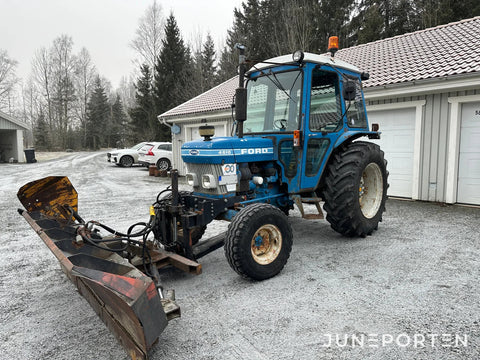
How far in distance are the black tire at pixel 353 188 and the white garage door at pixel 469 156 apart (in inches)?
126

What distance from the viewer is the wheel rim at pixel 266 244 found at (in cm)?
367

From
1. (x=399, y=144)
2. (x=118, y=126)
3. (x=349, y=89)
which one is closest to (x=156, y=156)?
(x=399, y=144)

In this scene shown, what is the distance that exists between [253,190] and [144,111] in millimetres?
29641

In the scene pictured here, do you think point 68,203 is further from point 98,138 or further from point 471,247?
point 98,138

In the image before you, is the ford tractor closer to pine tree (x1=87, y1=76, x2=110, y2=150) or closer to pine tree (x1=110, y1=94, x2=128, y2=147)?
pine tree (x1=87, y1=76, x2=110, y2=150)

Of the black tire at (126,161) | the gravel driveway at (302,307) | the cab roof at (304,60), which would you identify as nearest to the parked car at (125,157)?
the black tire at (126,161)

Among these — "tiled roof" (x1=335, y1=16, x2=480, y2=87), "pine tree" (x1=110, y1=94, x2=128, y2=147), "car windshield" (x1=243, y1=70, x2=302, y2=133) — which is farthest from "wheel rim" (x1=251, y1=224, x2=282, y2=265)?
"pine tree" (x1=110, y1=94, x2=128, y2=147)

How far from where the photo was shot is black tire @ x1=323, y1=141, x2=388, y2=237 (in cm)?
464

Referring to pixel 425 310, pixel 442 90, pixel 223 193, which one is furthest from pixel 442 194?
pixel 223 193

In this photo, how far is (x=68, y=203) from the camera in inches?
164

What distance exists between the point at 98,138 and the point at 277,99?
158 ft

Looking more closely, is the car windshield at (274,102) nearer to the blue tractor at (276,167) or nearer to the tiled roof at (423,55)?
the blue tractor at (276,167)

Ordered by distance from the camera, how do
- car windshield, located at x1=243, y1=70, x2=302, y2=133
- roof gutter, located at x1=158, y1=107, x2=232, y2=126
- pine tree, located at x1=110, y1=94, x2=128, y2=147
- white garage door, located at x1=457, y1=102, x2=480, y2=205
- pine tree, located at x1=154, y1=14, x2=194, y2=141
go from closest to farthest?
car windshield, located at x1=243, y1=70, x2=302, y2=133
white garage door, located at x1=457, y1=102, x2=480, y2=205
roof gutter, located at x1=158, y1=107, x2=232, y2=126
pine tree, located at x1=154, y1=14, x2=194, y2=141
pine tree, located at x1=110, y1=94, x2=128, y2=147

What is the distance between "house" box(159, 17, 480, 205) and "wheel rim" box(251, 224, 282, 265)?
225 inches
